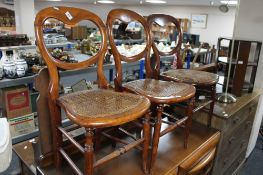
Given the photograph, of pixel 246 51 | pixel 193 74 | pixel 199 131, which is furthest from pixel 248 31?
pixel 199 131

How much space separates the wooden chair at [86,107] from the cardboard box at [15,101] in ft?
4.89

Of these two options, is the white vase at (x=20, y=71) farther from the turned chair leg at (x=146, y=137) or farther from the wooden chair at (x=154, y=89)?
the turned chair leg at (x=146, y=137)

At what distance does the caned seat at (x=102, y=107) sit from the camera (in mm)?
789

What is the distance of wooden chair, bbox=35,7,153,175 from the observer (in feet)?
2.63

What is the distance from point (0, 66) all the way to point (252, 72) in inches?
93.1

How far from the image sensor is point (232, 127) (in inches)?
65.3

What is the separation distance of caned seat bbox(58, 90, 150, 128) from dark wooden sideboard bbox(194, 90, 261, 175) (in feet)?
2.68

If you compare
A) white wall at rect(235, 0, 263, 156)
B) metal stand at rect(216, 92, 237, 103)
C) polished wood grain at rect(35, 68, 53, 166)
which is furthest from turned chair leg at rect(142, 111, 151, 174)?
white wall at rect(235, 0, 263, 156)

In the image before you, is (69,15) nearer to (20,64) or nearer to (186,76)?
(186,76)

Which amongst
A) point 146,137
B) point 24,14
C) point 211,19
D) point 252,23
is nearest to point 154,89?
point 146,137

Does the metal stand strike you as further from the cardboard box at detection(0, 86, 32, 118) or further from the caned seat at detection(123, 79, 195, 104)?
the cardboard box at detection(0, 86, 32, 118)

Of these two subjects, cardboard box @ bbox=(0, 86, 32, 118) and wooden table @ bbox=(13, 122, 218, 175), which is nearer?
wooden table @ bbox=(13, 122, 218, 175)

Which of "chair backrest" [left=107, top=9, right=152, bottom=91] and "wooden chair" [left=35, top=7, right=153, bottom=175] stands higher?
"chair backrest" [left=107, top=9, right=152, bottom=91]

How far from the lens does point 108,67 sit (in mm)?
2770
